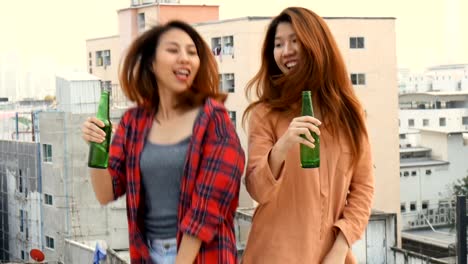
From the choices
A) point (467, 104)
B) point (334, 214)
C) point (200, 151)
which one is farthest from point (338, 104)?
point (467, 104)

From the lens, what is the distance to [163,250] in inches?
70.7

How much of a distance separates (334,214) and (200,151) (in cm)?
42

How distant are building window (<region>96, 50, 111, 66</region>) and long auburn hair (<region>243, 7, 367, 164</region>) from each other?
2335 cm

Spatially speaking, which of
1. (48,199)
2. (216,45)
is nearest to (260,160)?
(48,199)

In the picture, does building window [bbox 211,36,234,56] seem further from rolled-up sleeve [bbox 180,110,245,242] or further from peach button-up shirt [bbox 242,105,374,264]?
rolled-up sleeve [bbox 180,110,245,242]

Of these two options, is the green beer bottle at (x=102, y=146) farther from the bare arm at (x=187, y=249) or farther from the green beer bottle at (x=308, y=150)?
the green beer bottle at (x=308, y=150)

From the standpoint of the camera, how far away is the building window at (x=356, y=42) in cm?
1889

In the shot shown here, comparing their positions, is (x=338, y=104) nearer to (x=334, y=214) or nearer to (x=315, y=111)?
(x=315, y=111)

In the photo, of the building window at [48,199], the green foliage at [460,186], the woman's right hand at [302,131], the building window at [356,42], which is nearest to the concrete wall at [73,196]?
the building window at [48,199]

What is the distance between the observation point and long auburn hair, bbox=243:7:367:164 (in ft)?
6.24

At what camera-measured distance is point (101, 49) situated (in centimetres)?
2548

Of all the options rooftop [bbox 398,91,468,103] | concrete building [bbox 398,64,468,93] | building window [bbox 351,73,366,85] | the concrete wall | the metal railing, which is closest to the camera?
the metal railing

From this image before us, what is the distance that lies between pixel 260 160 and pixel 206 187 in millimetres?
176

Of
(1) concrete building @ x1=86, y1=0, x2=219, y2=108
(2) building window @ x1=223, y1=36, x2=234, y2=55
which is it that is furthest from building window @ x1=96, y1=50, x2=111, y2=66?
(2) building window @ x1=223, y1=36, x2=234, y2=55
